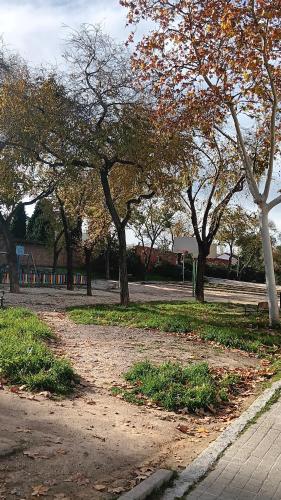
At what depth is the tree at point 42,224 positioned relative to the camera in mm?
40625

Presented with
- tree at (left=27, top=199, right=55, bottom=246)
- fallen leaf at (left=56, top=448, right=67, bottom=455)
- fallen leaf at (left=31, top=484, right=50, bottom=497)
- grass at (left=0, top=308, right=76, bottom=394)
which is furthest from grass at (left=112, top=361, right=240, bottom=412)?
tree at (left=27, top=199, right=55, bottom=246)

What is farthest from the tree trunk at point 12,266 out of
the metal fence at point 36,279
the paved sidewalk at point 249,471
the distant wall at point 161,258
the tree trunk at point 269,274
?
the distant wall at point 161,258

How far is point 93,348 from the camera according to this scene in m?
10.1

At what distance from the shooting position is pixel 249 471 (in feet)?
14.8

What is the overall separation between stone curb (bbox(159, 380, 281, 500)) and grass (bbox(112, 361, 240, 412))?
0.62m

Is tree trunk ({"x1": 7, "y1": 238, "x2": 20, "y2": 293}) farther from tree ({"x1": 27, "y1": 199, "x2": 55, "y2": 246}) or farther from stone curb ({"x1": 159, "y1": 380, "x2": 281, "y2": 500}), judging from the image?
stone curb ({"x1": 159, "y1": 380, "x2": 281, "y2": 500})

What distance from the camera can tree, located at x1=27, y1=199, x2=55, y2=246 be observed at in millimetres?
40625

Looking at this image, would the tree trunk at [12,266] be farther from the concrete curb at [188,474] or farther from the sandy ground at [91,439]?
the concrete curb at [188,474]

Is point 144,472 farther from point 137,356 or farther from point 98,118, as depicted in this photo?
point 98,118

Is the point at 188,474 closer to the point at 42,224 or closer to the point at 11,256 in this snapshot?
the point at 11,256

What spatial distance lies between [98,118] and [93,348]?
10558 mm

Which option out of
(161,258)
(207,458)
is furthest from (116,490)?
(161,258)

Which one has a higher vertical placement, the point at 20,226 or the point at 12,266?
the point at 20,226

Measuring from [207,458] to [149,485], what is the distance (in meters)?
0.93
